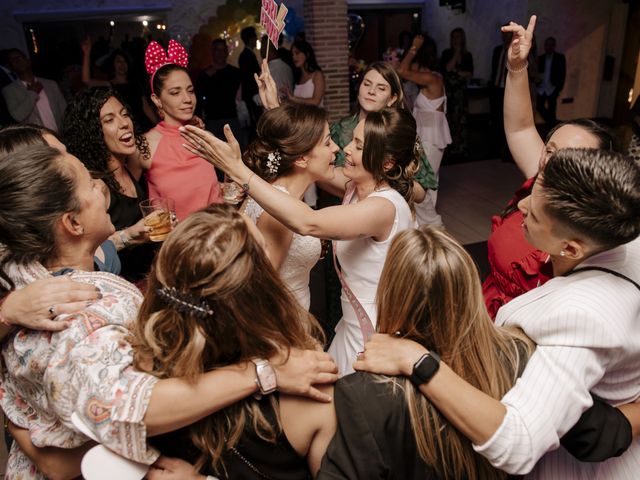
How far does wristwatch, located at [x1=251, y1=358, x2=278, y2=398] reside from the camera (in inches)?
41.7

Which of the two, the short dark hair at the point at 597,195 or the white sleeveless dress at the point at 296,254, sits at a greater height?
the short dark hair at the point at 597,195

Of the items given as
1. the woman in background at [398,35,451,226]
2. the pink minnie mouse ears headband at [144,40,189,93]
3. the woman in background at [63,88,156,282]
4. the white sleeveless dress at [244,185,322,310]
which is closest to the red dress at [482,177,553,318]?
the white sleeveless dress at [244,185,322,310]

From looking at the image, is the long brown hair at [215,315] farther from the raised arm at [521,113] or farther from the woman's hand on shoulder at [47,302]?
the raised arm at [521,113]

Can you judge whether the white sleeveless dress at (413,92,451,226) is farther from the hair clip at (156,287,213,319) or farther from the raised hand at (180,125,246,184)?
the hair clip at (156,287,213,319)

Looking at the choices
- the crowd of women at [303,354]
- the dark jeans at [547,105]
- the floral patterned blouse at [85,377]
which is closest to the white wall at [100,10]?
the dark jeans at [547,105]

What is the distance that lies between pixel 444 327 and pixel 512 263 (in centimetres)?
81

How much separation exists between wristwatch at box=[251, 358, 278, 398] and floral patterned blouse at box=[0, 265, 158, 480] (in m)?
0.22

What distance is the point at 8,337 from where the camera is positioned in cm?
122

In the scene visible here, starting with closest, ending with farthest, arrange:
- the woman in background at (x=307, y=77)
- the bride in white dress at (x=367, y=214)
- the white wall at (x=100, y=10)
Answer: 1. the bride in white dress at (x=367, y=214)
2. the woman in background at (x=307, y=77)
3. the white wall at (x=100, y=10)

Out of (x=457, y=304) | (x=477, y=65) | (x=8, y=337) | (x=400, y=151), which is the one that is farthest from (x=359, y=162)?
(x=477, y=65)

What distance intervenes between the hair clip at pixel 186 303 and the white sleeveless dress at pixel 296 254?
3.43 feet

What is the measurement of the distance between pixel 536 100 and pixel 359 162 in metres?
Result: 7.00

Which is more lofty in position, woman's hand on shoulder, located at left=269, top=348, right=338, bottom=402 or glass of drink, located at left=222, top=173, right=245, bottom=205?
glass of drink, located at left=222, top=173, right=245, bottom=205

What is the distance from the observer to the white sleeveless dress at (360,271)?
202 centimetres
